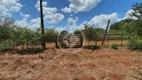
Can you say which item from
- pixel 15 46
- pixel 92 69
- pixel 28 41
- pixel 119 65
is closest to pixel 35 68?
pixel 92 69

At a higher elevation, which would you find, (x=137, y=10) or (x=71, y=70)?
(x=137, y=10)

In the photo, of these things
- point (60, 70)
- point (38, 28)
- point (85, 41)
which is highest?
point (38, 28)

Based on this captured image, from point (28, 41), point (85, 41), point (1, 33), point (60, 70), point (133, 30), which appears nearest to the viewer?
point (133, 30)

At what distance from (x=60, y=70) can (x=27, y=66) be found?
1.62 meters

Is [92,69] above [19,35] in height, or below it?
below

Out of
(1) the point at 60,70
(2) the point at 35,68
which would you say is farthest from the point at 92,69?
(2) the point at 35,68

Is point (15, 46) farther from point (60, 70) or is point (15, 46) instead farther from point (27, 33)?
point (60, 70)

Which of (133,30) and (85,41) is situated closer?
(133,30)

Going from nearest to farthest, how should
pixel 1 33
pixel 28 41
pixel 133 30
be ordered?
1. pixel 133 30
2. pixel 28 41
3. pixel 1 33

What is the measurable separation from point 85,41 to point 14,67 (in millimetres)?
9695

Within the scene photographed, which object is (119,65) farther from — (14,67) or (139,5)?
(14,67)

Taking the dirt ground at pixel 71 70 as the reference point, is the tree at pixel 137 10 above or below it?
above

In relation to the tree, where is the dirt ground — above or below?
below

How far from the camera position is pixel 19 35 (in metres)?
13.6
